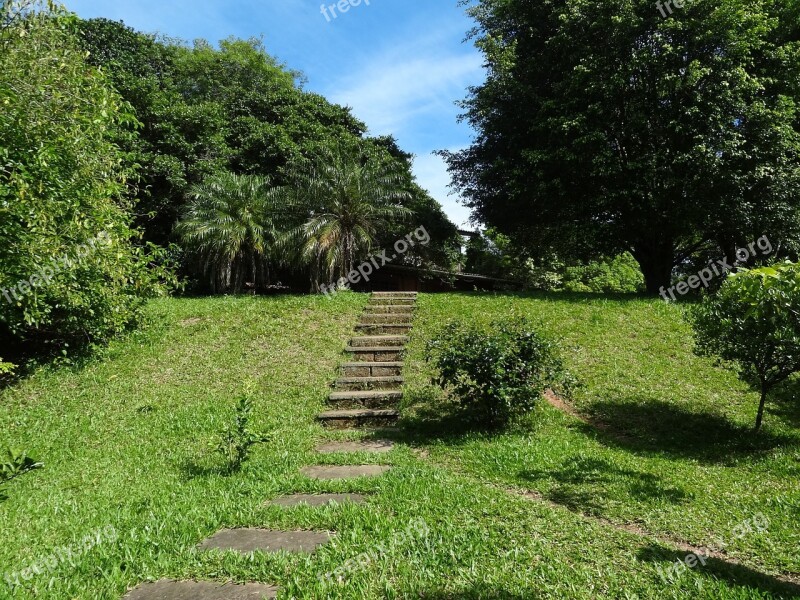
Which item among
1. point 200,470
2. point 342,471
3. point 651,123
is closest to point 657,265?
point 651,123

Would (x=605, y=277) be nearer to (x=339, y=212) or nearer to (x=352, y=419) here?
(x=339, y=212)

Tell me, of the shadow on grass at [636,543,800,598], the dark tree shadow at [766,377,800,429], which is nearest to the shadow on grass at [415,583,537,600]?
the shadow on grass at [636,543,800,598]

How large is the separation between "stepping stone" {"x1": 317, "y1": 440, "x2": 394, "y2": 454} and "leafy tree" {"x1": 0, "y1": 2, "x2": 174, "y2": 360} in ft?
16.3

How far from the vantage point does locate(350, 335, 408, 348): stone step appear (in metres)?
9.71

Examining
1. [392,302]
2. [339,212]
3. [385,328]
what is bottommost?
[385,328]

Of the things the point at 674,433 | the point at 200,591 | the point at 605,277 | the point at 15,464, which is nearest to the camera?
the point at 15,464

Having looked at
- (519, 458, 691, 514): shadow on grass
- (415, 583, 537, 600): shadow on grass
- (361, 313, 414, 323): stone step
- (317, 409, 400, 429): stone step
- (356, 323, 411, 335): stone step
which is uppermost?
(361, 313, 414, 323): stone step

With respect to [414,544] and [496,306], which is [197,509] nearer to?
[414,544]

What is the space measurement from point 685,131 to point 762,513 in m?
10.9

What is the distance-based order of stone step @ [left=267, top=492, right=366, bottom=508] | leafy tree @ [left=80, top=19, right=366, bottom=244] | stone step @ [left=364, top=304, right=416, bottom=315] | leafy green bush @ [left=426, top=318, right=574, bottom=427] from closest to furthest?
stone step @ [left=267, top=492, right=366, bottom=508] < leafy green bush @ [left=426, top=318, right=574, bottom=427] < stone step @ [left=364, top=304, right=416, bottom=315] < leafy tree @ [left=80, top=19, right=366, bottom=244]

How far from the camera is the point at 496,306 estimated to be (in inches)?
452

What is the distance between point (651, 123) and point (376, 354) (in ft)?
34.1

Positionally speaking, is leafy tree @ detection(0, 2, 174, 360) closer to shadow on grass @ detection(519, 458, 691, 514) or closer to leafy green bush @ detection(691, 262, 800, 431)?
shadow on grass @ detection(519, 458, 691, 514)

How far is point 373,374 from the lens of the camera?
8414 mm
